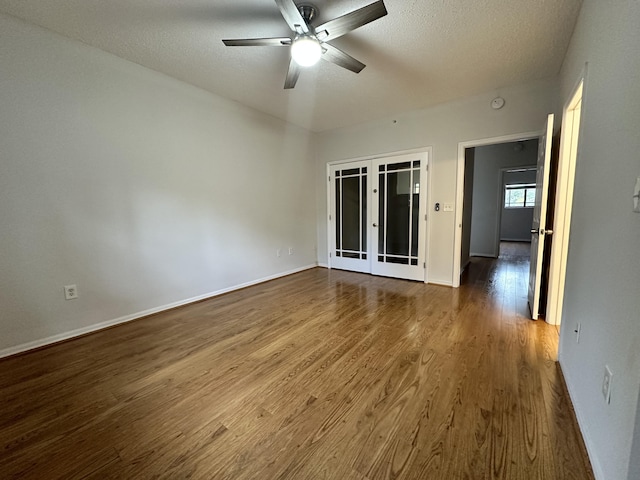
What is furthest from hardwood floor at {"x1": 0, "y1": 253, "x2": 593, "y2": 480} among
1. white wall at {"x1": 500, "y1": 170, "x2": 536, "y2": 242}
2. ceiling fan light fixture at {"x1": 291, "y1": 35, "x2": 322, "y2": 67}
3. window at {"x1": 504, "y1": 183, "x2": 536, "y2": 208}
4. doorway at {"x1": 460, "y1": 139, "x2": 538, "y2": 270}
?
window at {"x1": 504, "y1": 183, "x2": 536, "y2": 208}

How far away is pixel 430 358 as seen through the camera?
200 centimetres

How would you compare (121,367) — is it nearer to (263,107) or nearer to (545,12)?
(263,107)

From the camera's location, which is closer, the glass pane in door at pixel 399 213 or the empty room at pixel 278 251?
the empty room at pixel 278 251

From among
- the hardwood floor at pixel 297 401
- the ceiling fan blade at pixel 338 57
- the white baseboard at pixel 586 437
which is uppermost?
the ceiling fan blade at pixel 338 57

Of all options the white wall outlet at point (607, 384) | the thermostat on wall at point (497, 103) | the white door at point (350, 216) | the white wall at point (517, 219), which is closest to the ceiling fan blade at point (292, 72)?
the white door at point (350, 216)

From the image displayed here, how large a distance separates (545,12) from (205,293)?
168 inches

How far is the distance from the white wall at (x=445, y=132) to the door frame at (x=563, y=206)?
2.95 feet

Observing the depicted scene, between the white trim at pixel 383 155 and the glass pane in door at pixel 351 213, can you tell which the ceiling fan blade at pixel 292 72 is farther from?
the glass pane in door at pixel 351 213

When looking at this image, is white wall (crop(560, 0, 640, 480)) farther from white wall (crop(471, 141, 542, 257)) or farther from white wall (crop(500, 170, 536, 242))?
white wall (crop(500, 170, 536, 242))

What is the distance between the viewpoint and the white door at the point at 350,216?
4.55 meters

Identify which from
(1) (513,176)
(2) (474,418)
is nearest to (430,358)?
(2) (474,418)

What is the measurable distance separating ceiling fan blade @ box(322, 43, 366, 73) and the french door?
2007mm

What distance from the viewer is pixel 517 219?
819 cm

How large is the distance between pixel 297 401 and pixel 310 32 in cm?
251
